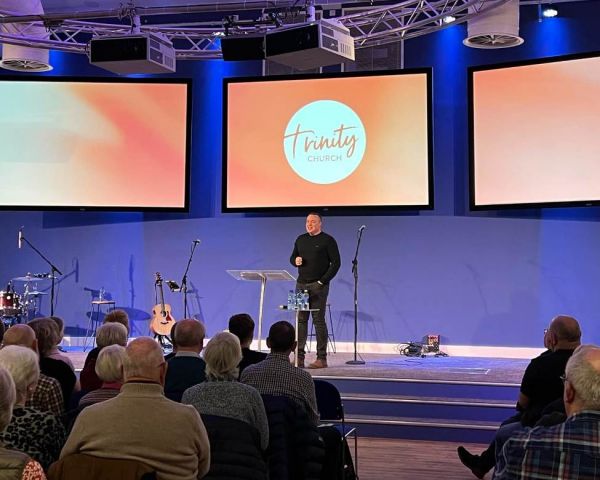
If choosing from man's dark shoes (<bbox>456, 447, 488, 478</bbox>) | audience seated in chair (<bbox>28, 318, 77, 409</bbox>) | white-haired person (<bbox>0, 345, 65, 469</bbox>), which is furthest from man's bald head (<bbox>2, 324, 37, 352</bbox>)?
man's dark shoes (<bbox>456, 447, 488, 478</bbox>)

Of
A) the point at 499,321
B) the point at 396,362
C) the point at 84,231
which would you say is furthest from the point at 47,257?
the point at 499,321

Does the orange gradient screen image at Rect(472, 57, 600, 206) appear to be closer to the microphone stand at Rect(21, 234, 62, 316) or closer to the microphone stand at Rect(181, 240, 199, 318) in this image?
the microphone stand at Rect(181, 240, 199, 318)

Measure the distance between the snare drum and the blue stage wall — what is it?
2.81ft

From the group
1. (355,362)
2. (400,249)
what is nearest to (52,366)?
(355,362)

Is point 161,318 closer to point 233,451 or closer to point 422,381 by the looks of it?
point 422,381

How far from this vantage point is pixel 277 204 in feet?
31.7

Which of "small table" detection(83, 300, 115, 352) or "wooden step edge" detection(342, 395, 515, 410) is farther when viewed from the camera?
"small table" detection(83, 300, 115, 352)

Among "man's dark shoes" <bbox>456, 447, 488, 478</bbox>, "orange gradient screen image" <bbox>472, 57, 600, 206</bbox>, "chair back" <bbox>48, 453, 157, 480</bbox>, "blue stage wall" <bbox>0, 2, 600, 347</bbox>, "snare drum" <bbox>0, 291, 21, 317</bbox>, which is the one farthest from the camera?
"snare drum" <bbox>0, 291, 21, 317</bbox>

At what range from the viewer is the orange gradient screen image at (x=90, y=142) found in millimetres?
9883

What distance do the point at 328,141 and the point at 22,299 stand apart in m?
4.39

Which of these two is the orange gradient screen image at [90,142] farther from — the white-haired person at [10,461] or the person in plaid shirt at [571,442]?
the person in plaid shirt at [571,442]

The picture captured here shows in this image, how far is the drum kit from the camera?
9508 millimetres

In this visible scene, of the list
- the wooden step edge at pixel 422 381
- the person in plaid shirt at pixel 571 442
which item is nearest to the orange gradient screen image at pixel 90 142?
the wooden step edge at pixel 422 381

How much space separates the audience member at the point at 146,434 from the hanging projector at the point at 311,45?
524 centimetres
